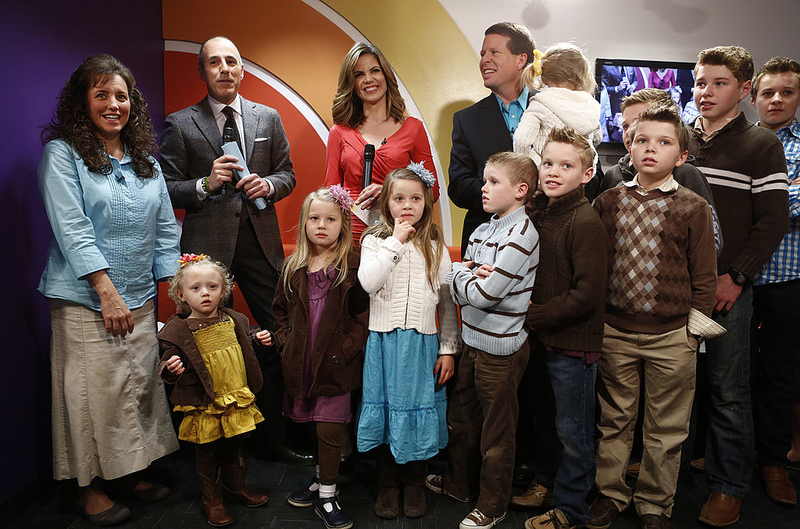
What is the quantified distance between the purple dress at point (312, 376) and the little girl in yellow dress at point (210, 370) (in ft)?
0.72

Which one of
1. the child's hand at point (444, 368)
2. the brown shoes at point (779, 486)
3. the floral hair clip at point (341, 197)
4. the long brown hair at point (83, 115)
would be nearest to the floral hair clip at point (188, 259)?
the long brown hair at point (83, 115)

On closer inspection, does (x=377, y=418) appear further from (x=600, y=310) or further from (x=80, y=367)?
(x=80, y=367)

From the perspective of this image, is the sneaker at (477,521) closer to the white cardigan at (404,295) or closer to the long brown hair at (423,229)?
the white cardigan at (404,295)

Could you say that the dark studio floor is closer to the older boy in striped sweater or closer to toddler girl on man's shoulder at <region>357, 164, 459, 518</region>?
toddler girl on man's shoulder at <region>357, 164, 459, 518</region>

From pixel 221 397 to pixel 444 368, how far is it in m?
0.99

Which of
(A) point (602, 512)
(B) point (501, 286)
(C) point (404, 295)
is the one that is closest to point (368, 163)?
(C) point (404, 295)

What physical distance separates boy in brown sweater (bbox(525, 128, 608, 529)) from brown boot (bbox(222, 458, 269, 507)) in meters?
1.24

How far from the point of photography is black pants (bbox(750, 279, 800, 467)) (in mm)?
2730

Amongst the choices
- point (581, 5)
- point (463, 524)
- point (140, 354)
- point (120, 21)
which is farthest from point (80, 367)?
point (581, 5)

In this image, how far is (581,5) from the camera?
4027 millimetres

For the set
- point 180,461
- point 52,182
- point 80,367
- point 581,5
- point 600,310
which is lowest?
point 180,461

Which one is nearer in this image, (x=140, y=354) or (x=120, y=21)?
(x=140, y=354)

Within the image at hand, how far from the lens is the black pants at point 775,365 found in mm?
2730

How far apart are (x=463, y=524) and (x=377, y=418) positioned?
0.57 meters
